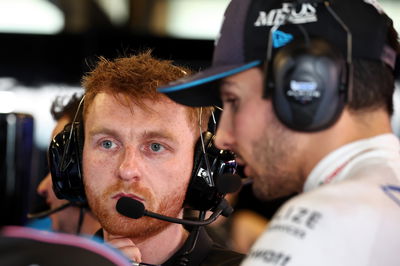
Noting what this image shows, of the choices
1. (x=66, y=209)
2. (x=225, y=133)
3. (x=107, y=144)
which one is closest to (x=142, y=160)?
(x=107, y=144)

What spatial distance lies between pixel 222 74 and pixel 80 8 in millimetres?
5375

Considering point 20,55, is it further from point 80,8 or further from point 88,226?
point 88,226

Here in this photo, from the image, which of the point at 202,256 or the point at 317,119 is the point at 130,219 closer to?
the point at 202,256

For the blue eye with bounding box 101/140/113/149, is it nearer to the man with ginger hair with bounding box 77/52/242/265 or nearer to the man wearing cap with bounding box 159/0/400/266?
the man with ginger hair with bounding box 77/52/242/265

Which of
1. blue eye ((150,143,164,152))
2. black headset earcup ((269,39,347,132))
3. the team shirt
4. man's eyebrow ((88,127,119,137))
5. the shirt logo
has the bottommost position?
blue eye ((150,143,164,152))

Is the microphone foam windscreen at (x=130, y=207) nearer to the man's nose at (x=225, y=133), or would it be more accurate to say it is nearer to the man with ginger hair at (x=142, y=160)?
the man with ginger hair at (x=142, y=160)

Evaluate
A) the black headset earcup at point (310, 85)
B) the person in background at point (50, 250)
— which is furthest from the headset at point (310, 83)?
the person in background at point (50, 250)

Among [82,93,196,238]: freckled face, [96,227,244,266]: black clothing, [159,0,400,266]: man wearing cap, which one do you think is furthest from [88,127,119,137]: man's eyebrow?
[159,0,400,266]: man wearing cap

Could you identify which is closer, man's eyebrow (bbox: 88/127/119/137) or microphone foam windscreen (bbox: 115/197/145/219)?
microphone foam windscreen (bbox: 115/197/145/219)

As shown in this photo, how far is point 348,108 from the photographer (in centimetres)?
136

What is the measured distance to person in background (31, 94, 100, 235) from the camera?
9.46 feet

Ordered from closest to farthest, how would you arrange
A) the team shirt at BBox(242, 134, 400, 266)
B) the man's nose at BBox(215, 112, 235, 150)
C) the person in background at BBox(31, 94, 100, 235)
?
the team shirt at BBox(242, 134, 400, 266), the man's nose at BBox(215, 112, 235, 150), the person in background at BBox(31, 94, 100, 235)

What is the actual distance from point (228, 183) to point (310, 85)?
624 mm

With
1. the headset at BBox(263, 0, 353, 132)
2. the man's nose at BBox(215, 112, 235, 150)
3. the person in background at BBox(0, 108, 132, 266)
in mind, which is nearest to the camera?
the person in background at BBox(0, 108, 132, 266)
